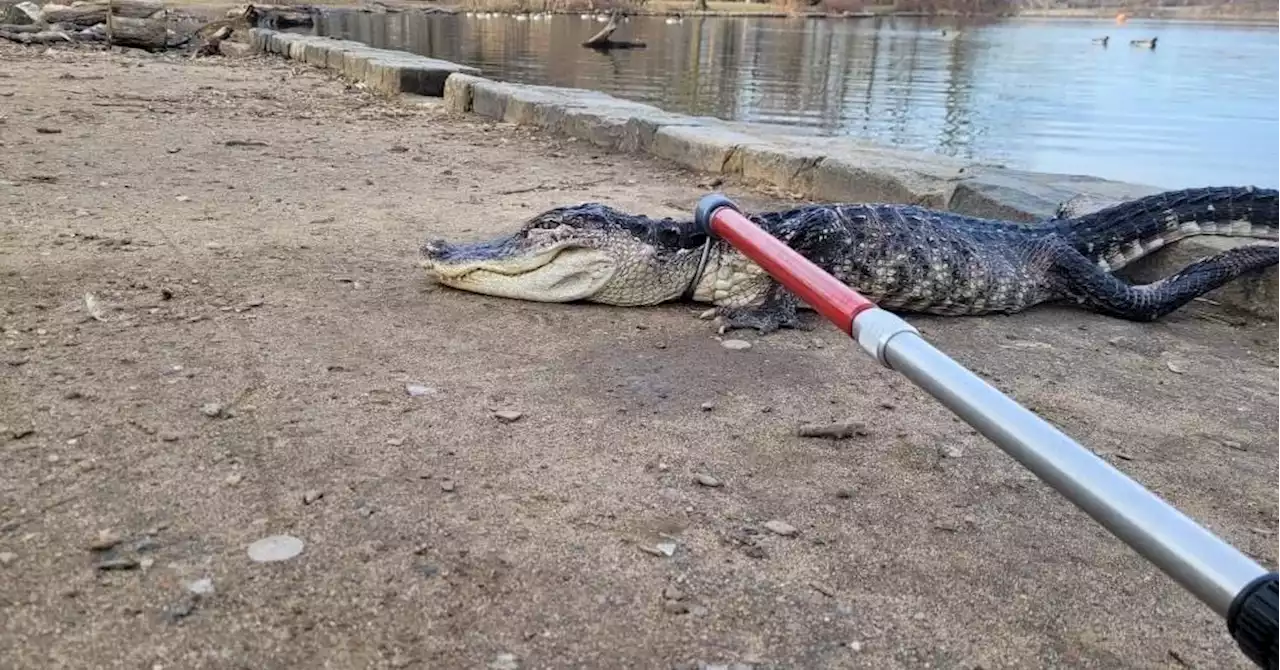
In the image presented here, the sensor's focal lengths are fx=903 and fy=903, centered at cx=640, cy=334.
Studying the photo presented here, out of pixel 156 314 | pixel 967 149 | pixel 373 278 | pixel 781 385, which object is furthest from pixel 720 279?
pixel 967 149

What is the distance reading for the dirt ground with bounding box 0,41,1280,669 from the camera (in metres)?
1.79

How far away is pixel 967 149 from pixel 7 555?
30.1ft

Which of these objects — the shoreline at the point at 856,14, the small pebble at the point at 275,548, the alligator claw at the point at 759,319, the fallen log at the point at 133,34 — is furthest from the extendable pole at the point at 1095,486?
the shoreline at the point at 856,14

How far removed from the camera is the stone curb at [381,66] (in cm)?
1044

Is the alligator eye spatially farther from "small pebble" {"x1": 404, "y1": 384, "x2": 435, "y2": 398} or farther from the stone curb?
the stone curb

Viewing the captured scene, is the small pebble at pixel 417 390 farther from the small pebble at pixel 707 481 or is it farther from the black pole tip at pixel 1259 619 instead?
the black pole tip at pixel 1259 619

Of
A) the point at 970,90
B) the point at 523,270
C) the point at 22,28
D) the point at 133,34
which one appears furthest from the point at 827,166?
the point at 22,28

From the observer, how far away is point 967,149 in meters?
9.38

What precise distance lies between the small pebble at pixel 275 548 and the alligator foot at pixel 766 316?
6.67ft

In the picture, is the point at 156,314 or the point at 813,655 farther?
the point at 156,314

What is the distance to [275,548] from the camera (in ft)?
6.44

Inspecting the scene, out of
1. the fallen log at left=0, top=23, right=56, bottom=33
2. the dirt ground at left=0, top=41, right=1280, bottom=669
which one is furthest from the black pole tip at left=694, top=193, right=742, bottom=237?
the fallen log at left=0, top=23, right=56, bottom=33

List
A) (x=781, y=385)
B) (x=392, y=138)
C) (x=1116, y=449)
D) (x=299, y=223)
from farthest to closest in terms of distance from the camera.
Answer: (x=392, y=138)
(x=299, y=223)
(x=781, y=385)
(x=1116, y=449)

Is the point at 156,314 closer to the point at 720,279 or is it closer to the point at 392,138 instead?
the point at 720,279
